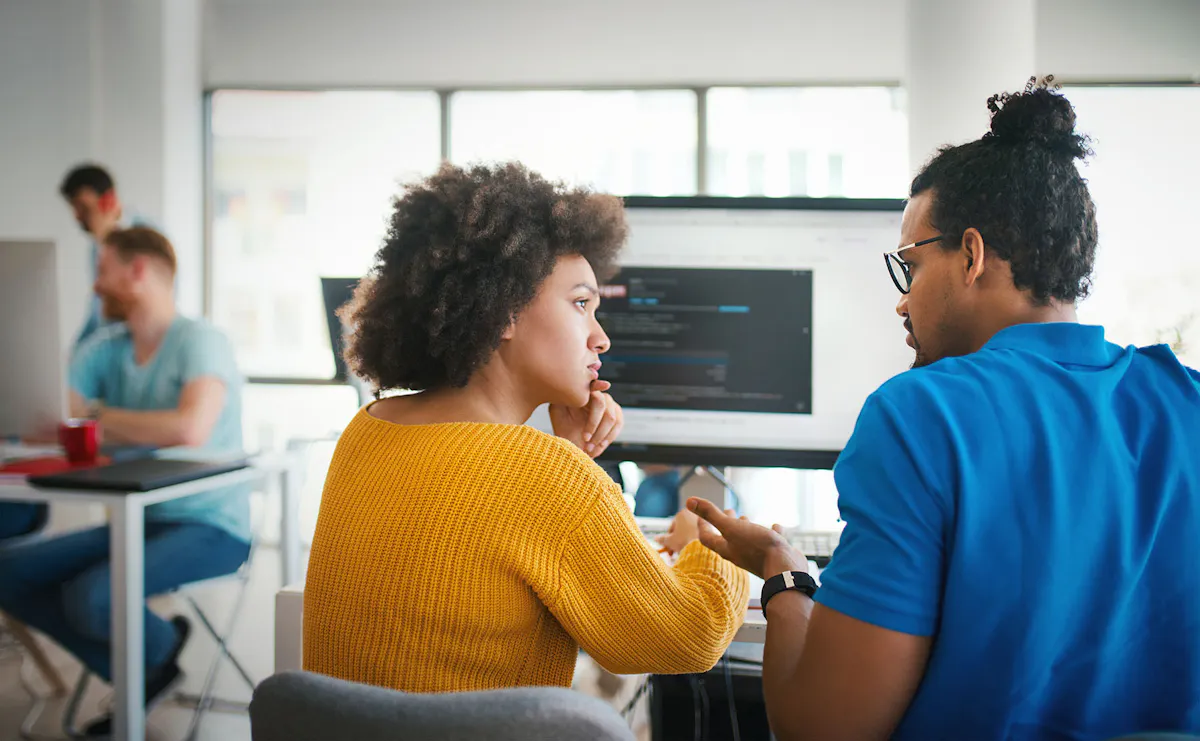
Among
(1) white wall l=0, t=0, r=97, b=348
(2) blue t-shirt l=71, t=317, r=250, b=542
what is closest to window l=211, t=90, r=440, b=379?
(1) white wall l=0, t=0, r=97, b=348

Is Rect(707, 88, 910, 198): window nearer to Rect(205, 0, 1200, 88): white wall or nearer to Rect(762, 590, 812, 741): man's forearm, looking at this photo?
Rect(205, 0, 1200, 88): white wall

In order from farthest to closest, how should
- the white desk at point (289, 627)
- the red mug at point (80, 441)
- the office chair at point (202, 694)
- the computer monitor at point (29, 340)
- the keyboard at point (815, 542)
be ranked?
1. the office chair at point (202, 694)
2. the red mug at point (80, 441)
3. the computer monitor at point (29, 340)
4. the keyboard at point (815, 542)
5. the white desk at point (289, 627)

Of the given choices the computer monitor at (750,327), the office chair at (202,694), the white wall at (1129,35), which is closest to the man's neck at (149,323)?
the office chair at (202,694)

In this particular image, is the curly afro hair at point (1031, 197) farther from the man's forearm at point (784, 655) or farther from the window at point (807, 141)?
the window at point (807, 141)

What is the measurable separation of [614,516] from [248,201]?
15.4 ft

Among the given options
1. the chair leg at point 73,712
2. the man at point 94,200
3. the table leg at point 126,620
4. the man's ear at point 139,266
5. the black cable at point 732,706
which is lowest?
the chair leg at point 73,712

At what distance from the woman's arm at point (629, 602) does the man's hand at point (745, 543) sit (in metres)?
0.08

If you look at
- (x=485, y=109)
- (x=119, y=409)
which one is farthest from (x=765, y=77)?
(x=119, y=409)

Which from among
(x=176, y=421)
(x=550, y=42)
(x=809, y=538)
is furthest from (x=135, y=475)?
(x=550, y=42)

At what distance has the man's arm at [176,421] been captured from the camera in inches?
92.0

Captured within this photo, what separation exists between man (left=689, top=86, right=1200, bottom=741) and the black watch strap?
109 mm

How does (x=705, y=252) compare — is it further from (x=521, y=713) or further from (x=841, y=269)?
(x=521, y=713)

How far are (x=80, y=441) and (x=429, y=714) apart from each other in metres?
1.86

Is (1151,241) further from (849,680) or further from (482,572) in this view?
(482,572)
